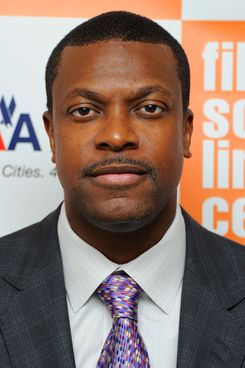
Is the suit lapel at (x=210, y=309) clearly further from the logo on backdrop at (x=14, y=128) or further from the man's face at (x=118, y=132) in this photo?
the logo on backdrop at (x=14, y=128)

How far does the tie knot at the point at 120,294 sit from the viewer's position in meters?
1.16

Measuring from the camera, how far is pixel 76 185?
1.16 metres

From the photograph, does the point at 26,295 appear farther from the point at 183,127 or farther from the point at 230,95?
the point at 230,95

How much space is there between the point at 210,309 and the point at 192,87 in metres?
0.64

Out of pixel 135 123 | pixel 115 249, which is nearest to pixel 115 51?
pixel 135 123

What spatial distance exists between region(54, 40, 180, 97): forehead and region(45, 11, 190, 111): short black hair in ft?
0.05

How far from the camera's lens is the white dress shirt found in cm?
117

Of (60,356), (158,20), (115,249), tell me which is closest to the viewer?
(60,356)

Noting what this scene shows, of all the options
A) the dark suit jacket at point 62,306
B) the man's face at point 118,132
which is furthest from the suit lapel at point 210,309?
the man's face at point 118,132

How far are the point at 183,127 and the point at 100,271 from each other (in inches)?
12.6

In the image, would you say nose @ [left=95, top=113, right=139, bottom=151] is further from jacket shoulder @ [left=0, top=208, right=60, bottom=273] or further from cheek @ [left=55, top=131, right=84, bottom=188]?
jacket shoulder @ [left=0, top=208, right=60, bottom=273]

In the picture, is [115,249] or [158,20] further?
[158,20]

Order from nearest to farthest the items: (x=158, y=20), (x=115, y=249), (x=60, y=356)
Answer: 1. (x=60, y=356)
2. (x=115, y=249)
3. (x=158, y=20)

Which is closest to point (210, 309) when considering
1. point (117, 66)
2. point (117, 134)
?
point (117, 134)
